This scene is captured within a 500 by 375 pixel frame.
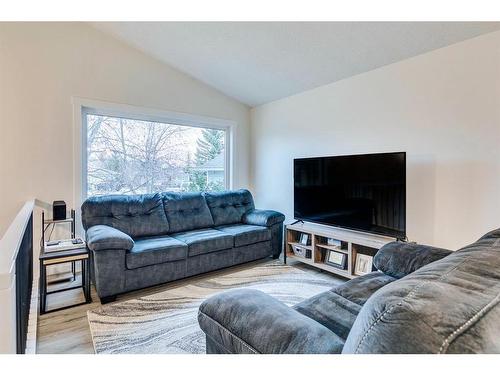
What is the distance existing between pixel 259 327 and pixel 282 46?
8.57ft

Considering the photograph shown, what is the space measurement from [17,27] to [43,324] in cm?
285

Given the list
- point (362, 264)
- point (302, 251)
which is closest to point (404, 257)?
point (362, 264)

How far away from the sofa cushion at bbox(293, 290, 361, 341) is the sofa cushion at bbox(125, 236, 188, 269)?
1.59 metres

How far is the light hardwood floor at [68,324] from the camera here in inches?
A: 70.2

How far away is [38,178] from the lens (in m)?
2.89

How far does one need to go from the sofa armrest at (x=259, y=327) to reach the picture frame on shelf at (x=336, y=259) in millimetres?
1919

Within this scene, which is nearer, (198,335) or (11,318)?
(11,318)

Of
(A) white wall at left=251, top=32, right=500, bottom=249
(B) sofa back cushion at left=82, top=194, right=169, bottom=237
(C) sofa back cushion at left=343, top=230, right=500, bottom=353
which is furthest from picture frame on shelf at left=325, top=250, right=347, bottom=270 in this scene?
(C) sofa back cushion at left=343, top=230, right=500, bottom=353

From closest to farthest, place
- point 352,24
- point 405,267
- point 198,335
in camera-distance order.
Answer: point 405,267, point 198,335, point 352,24

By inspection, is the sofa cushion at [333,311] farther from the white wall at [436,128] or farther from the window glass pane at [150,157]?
the window glass pane at [150,157]

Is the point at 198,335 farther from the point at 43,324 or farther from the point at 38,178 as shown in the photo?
the point at 38,178

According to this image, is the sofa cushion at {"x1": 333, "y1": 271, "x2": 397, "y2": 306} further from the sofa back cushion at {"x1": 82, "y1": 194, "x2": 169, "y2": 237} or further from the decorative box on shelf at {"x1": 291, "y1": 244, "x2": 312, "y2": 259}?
the sofa back cushion at {"x1": 82, "y1": 194, "x2": 169, "y2": 237}

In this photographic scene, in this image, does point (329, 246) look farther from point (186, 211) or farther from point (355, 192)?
point (186, 211)

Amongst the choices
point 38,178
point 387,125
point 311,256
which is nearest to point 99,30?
point 38,178
